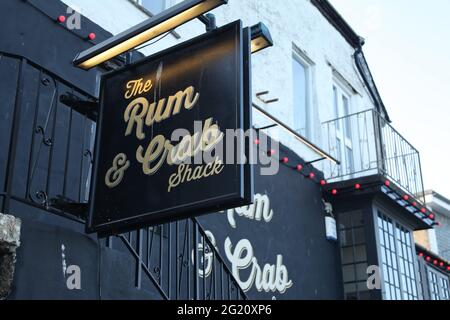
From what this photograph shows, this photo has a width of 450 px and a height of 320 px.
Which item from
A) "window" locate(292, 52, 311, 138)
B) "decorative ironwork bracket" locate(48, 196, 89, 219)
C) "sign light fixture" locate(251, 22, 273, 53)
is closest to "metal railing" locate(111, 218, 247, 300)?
"decorative ironwork bracket" locate(48, 196, 89, 219)

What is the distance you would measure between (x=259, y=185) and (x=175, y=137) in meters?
4.96

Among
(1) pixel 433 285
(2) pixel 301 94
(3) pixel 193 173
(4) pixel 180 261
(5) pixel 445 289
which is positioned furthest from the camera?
(5) pixel 445 289

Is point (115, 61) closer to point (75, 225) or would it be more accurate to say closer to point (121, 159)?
point (75, 225)

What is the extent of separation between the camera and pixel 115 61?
7.41 meters

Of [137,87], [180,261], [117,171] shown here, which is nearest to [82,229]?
[180,261]

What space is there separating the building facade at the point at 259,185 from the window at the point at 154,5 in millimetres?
18

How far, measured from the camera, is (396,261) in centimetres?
1097

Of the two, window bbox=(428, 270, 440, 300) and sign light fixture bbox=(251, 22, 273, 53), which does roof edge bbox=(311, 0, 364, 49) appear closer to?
window bbox=(428, 270, 440, 300)

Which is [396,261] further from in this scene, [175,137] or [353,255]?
[175,137]

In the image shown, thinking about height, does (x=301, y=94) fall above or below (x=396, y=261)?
above

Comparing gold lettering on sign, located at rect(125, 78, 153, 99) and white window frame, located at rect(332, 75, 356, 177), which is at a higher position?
white window frame, located at rect(332, 75, 356, 177)

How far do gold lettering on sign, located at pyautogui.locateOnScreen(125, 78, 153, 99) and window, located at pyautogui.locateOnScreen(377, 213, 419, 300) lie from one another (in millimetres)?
6472

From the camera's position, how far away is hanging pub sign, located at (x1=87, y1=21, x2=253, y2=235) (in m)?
4.21
